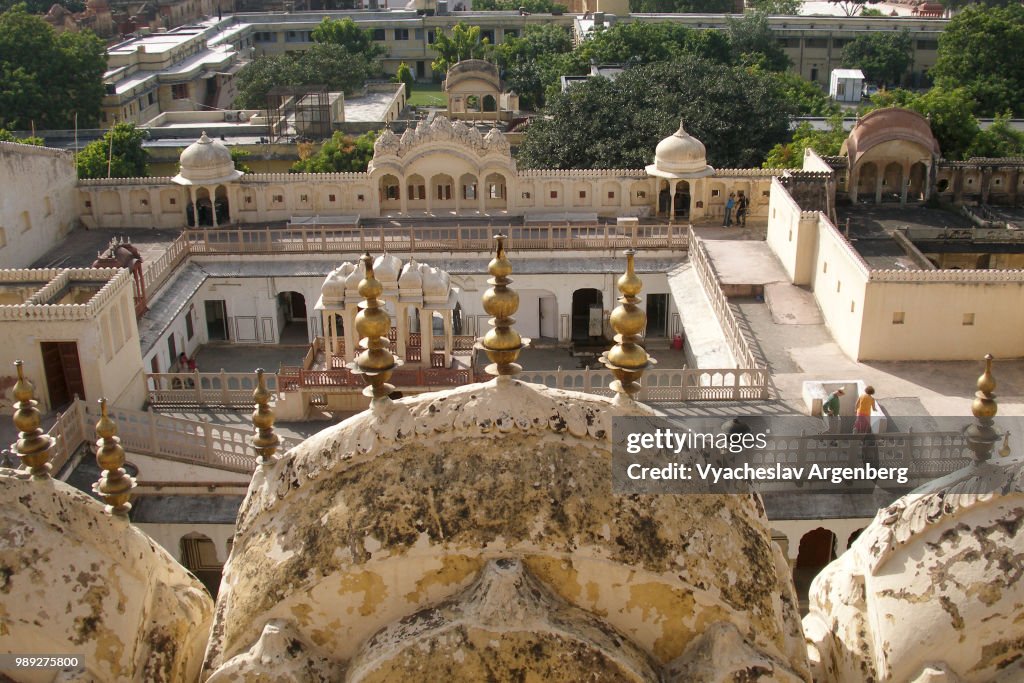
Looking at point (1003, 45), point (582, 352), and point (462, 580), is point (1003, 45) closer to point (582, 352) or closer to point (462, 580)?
point (582, 352)

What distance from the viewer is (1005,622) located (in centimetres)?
746

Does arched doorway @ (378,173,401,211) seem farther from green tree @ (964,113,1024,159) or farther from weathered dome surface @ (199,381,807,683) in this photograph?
weathered dome surface @ (199,381,807,683)

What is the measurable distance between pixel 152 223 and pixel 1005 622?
34979 mm

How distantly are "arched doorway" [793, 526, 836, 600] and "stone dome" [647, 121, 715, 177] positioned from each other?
18.5 m

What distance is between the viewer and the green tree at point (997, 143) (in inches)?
1684

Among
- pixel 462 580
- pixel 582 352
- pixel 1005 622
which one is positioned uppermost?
pixel 462 580

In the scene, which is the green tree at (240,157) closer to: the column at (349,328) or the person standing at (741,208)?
the person standing at (741,208)

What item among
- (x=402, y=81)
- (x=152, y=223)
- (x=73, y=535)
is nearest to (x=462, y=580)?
(x=73, y=535)

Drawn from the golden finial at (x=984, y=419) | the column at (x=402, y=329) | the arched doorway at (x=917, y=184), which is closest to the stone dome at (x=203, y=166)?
the column at (x=402, y=329)

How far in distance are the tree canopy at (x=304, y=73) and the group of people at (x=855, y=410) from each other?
52.8m

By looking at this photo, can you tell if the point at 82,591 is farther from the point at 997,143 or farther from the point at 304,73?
the point at 304,73

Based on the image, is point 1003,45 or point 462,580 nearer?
point 462,580

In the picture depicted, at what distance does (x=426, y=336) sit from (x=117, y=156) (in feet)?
96.4

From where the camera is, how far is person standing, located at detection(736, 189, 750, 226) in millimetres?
37125
